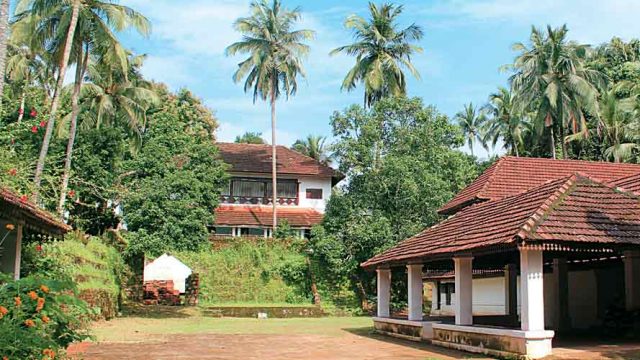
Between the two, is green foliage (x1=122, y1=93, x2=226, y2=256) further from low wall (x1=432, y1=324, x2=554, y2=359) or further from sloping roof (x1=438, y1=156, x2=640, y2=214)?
low wall (x1=432, y1=324, x2=554, y2=359)

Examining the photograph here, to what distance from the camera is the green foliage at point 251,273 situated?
31.5 m

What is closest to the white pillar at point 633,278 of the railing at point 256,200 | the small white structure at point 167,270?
the small white structure at point 167,270

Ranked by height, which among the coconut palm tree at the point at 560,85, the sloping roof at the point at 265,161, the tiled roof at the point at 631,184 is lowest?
the tiled roof at the point at 631,184

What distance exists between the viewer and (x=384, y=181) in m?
29.2

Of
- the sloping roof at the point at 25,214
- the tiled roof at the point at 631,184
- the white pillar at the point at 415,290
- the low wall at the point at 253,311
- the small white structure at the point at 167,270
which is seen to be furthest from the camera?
the small white structure at the point at 167,270

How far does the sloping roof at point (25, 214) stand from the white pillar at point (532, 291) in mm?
8824

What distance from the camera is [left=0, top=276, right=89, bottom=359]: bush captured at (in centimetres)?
700

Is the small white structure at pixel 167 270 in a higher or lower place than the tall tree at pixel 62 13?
lower

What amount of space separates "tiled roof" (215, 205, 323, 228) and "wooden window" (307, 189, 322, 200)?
828 millimetres

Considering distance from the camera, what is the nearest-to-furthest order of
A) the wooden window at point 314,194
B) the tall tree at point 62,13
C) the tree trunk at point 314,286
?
the tall tree at point 62,13, the tree trunk at point 314,286, the wooden window at point 314,194

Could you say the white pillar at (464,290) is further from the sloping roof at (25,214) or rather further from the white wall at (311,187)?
the white wall at (311,187)

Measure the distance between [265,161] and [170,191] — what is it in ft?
46.5

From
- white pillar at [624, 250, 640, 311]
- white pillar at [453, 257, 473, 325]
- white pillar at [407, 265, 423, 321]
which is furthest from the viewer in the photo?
white pillar at [407, 265, 423, 321]

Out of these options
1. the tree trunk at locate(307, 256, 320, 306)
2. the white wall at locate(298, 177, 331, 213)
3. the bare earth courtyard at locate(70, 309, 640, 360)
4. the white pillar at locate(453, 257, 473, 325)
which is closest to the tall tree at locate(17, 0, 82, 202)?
the bare earth courtyard at locate(70, 309, 640, 360)
